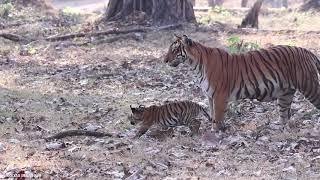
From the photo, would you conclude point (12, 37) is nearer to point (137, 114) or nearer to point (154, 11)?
point (154, 11)

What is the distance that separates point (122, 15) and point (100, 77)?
6.50 m

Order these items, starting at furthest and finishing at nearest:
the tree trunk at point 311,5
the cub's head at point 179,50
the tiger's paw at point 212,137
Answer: the tree trunk at point 311,5
the cub's head at point 179,50
the tiger's paw at point 212,137

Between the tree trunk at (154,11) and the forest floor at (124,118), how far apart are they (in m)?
0.79

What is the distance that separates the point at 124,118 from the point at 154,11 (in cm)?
880

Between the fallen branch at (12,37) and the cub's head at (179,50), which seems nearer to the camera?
the cub's head at (179,50)

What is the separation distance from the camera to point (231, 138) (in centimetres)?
786

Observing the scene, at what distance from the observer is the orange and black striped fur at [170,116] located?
8273mm

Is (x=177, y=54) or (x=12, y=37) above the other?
(x=177, y=54)

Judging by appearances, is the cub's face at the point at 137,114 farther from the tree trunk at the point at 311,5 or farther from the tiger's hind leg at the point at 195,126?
the tree trunk at the point at 311,5

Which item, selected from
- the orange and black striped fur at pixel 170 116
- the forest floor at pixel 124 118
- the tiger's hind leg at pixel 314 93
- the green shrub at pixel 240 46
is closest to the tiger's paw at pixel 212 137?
the forest floor at pixel 124 118

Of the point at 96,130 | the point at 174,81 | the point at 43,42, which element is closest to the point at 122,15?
the point at 43,42

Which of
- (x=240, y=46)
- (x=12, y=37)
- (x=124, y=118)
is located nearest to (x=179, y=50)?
(x=124, y=118)

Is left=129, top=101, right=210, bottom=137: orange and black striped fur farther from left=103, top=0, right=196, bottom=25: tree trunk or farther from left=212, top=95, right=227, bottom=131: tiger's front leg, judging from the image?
left=103, top=0, right=196, bottom=25: tree trunk

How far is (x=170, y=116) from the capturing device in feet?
27.3
